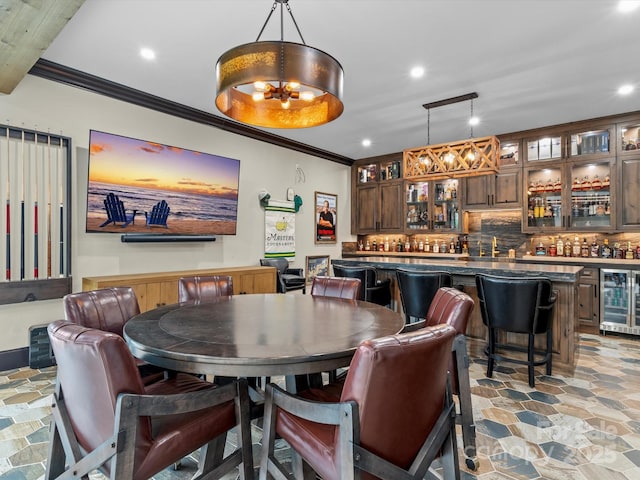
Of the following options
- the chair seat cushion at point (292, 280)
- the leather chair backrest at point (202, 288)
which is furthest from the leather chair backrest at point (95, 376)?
the chair seat cushion at point (292, 280)

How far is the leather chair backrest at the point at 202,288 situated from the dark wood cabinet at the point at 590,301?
4410mm

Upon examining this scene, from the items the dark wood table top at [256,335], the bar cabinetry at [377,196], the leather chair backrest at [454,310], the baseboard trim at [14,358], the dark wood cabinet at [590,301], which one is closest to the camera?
the dark wood table top at [256,335]

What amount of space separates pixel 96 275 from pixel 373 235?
5075 millimetres

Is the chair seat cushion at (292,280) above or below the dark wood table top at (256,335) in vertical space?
below

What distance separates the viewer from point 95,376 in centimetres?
121

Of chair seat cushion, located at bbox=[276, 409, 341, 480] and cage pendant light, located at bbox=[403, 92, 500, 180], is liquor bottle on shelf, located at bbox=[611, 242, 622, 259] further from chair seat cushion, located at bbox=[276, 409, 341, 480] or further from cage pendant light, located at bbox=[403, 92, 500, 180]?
chair seat cushion, located at bbox=[276, 409, 341, 480]

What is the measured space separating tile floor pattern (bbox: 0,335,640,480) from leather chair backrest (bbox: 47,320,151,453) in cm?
86

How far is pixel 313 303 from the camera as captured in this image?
8.16 ft

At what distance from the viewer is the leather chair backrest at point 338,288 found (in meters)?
2.93

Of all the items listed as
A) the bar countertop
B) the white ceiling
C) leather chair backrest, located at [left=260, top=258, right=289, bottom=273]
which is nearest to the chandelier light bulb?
the white ceiling

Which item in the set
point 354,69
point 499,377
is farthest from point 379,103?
point 499,377

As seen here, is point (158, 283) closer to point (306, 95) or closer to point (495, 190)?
point (306, 95)

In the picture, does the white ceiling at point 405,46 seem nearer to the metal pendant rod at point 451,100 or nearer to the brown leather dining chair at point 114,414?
the metal pendant rod at point 451,100

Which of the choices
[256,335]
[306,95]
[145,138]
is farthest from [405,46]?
[145,138]
